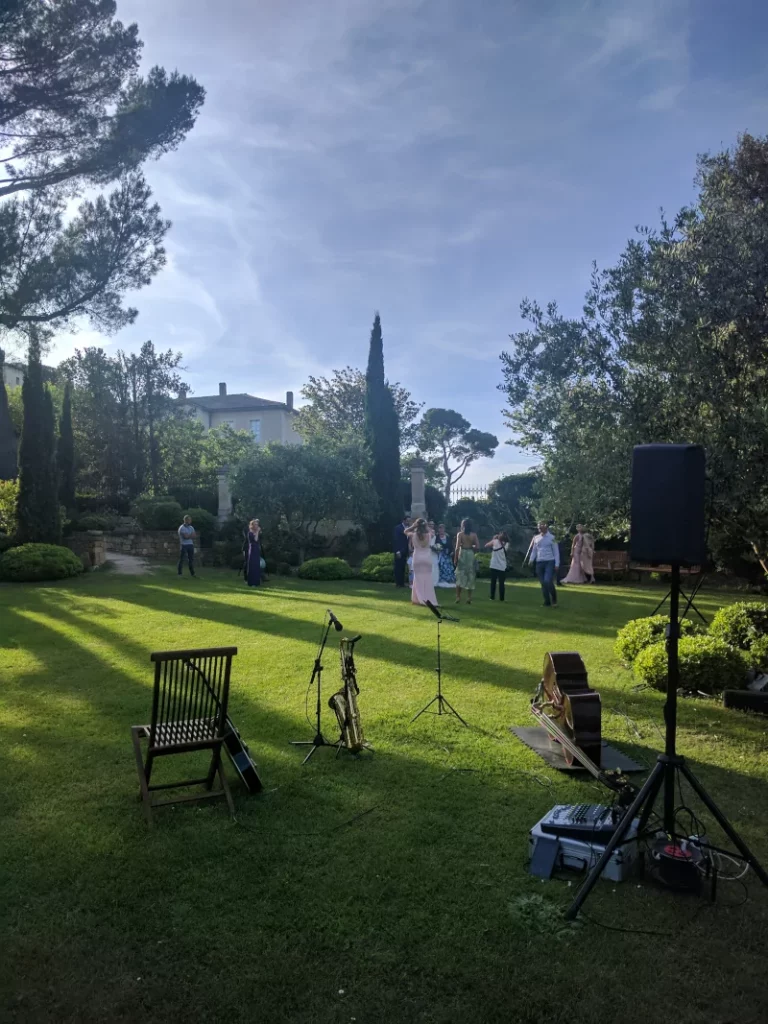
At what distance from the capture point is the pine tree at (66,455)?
28.5 metres

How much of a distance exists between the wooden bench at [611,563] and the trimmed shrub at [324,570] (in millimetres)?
7477

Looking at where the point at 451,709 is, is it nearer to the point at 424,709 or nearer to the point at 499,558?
the point at 424,709

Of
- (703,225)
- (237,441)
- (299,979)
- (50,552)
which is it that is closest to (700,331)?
(703,225)

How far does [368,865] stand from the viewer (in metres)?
3.69

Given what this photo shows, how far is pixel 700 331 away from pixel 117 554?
2158cm

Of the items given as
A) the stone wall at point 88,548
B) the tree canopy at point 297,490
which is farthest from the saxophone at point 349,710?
the tree canopy at point 297,490

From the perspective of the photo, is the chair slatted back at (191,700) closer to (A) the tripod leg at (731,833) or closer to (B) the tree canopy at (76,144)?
(A) the tripod leg at (731,833)

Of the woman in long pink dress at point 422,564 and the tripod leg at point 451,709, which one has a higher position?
the woman in long pink dress at point 422,564

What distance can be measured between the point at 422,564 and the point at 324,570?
23.4ft

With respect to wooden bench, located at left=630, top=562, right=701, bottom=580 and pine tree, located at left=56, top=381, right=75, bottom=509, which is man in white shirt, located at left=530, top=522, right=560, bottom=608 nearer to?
wooden bench, located at left=630, top=562, right=701, bottom=580

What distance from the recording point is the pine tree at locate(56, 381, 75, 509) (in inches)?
1120

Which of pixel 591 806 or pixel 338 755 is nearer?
pixel 591 806

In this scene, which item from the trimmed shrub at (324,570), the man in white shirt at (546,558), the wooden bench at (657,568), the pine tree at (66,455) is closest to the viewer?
the wooden bench at (657,568)

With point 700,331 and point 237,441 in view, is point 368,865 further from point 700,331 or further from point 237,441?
point 237,441
